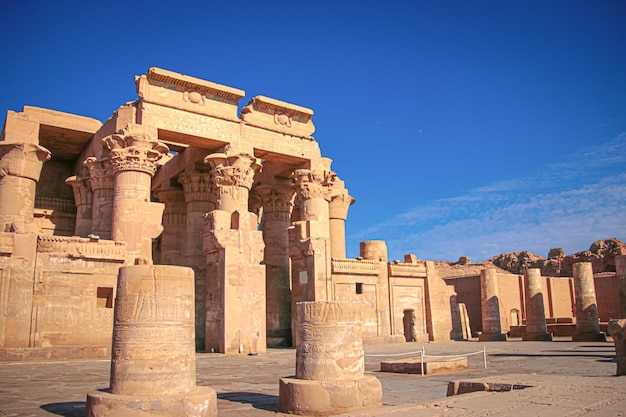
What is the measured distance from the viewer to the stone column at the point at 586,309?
24.8m

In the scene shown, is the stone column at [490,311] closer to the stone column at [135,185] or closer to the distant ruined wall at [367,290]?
the distant ruined wall at [367,290]

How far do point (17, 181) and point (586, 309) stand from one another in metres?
23.7

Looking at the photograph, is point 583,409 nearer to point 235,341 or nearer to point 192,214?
point 235,341

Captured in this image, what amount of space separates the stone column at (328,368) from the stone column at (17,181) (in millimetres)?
13122

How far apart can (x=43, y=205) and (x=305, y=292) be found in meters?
11.7

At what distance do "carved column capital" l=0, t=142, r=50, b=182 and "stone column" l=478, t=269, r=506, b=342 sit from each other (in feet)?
68.9

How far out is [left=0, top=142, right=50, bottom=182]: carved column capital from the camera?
1780cm

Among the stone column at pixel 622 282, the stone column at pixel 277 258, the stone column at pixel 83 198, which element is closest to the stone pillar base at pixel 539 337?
the stone column at pixel 622 282

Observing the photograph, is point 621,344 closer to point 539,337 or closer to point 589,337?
point 589,337

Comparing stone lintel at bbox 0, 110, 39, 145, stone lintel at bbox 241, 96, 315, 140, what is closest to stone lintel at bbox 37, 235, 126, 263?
stone lintel at bbox 0, 110, 39, 145

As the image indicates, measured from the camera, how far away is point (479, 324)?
33.6 metres

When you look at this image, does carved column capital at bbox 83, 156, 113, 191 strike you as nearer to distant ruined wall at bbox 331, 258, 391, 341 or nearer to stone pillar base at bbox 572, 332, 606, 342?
distant ruined wall at bbox 331, 258, 391, 341

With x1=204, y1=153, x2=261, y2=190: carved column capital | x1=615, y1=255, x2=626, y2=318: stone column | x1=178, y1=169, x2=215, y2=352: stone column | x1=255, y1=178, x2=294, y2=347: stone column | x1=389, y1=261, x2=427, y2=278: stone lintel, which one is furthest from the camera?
x1=615, y1=255, x2=626, y2=318: stone column

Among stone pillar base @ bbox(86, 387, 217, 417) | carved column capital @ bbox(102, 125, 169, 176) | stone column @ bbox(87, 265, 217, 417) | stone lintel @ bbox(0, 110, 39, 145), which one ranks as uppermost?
stone lintel @ bbox(0, 110, 39, 145)
